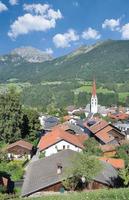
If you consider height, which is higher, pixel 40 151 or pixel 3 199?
pixel 3 199

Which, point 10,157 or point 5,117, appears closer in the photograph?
point 10,157

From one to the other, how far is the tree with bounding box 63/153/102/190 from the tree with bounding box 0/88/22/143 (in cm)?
3453

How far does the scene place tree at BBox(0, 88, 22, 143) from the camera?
70.4 m

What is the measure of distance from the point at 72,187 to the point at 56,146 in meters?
26.2

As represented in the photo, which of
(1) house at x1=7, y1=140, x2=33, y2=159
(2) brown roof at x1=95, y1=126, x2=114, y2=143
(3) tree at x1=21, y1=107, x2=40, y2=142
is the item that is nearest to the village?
(1) house at x1=7, y1=140, x2=33, y2=159

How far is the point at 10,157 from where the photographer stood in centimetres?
6531

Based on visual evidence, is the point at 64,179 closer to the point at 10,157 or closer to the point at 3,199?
the point at 3,199

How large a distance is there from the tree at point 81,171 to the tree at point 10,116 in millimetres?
34534

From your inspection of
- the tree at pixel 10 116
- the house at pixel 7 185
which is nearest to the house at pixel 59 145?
the tree at pixel 10 116

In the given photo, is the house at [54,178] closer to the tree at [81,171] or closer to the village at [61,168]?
the village at [61,168]

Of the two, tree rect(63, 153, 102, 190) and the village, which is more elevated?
tree rect(63, 153, 102, 190)

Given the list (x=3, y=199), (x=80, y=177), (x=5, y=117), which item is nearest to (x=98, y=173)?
(x=80, y=177)

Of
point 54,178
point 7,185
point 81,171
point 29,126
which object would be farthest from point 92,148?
point 29,126

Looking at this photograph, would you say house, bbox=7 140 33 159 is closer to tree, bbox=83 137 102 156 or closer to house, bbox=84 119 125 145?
tree, bbox=83 137 102 156
